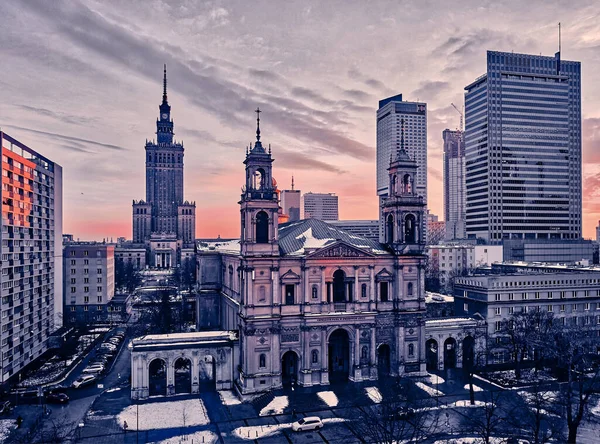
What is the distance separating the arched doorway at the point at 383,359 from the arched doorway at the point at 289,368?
1091cm

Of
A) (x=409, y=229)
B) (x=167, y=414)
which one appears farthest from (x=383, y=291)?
(x=167, y=414)

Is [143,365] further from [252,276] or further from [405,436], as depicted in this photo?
[405,436]

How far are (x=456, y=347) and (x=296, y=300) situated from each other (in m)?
24.1

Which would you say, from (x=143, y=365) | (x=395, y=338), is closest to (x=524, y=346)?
(x=395, y=338)

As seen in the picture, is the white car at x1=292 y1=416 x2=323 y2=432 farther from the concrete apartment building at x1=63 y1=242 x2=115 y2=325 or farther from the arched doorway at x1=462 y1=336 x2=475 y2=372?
the concrete apartment building at x1=63 y1=242 x2=115 y2=325

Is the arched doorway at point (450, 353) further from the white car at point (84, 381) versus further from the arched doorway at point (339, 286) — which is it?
the white car at point (84, 381)

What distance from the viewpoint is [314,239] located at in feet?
193

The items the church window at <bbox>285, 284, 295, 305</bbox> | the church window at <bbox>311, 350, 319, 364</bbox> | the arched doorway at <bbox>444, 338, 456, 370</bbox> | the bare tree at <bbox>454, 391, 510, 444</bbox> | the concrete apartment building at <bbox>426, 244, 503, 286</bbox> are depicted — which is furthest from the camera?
the concrete apartment building at <bbox>426, 244, 503, 286</bbox>

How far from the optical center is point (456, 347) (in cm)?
6297

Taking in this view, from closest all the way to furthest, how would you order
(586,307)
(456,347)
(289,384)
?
(289,384)
(456,347)
(586,307)

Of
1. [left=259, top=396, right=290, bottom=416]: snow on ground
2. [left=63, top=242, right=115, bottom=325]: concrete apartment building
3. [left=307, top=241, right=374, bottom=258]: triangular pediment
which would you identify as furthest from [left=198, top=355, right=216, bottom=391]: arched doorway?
[left=63, top=242, right=115, bottom=325]: concrete apartment building

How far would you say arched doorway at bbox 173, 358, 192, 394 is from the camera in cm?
5284

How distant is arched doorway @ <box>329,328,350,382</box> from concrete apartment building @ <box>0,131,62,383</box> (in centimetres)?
3953

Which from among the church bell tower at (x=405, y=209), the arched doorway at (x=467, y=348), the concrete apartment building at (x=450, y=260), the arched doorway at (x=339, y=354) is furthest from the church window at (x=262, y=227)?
the concrete apartment building at (x=450, y=260)
